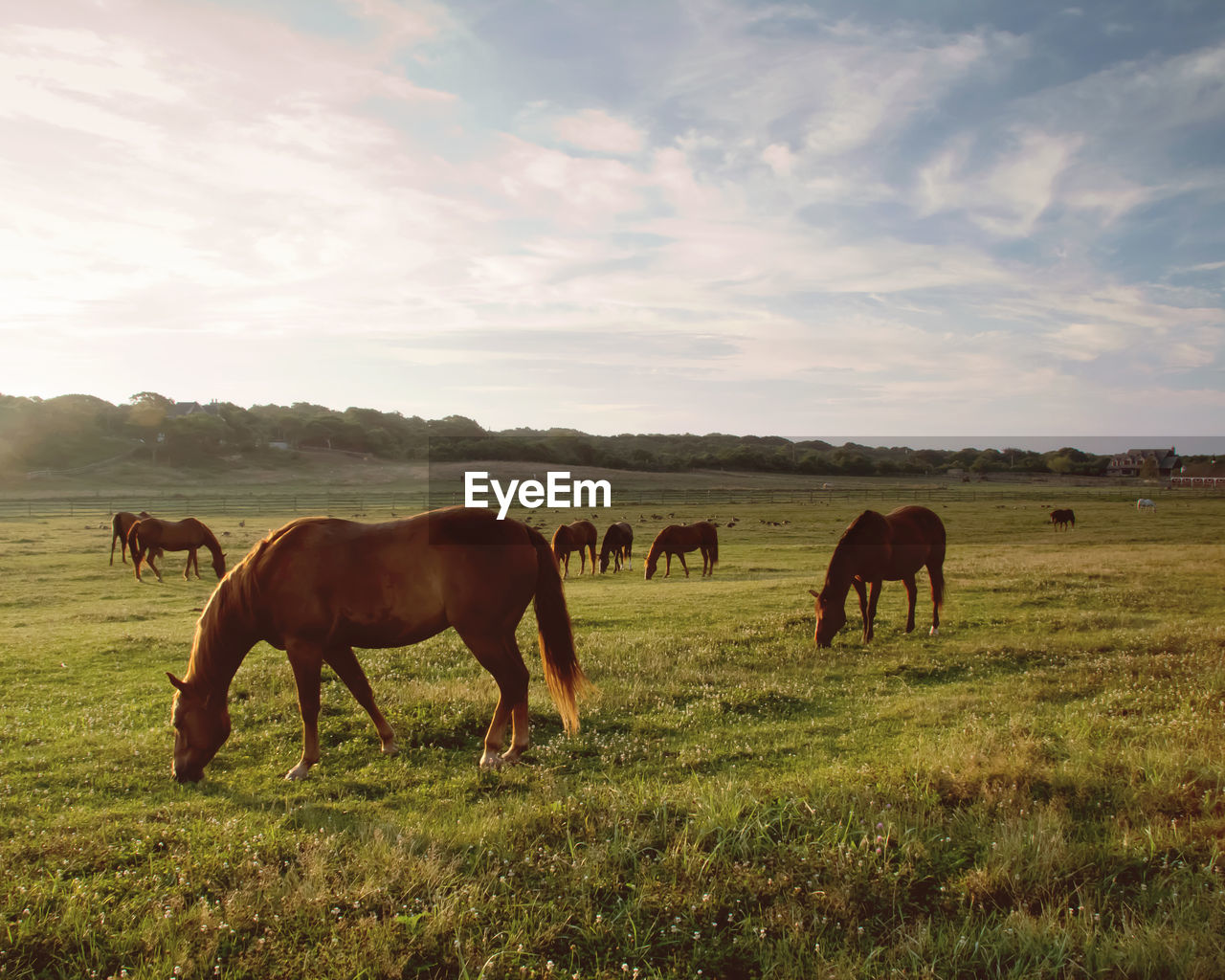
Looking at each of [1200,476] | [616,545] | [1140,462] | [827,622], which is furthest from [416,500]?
[1140,462]

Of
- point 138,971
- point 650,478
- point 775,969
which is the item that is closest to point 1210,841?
point 775,969

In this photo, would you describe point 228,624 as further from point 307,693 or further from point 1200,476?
point 1200,476

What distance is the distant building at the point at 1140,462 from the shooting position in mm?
111125

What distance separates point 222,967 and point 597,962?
1.86m

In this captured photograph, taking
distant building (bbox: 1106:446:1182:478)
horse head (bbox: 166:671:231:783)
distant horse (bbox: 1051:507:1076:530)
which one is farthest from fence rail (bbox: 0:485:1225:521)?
horse head (bbox: 166:671:231:783)

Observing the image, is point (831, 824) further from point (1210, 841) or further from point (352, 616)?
point (352, 616)

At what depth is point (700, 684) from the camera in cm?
978

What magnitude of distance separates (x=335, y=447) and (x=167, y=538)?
104274 mm

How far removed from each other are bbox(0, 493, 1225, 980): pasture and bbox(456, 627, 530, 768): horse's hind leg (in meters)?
0.25

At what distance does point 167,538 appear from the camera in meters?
24.7

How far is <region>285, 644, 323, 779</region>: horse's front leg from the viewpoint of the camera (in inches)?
256

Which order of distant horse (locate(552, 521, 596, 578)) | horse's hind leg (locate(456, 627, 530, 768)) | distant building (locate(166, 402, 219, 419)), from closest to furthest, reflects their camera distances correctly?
horse's hind leg (locate(456, 627, 530, 768)), distant horse (locate(552, 521, 596, 578)), distant building (locate(166, 402, 219, 419))

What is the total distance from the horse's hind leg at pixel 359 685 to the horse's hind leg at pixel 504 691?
1029 mm

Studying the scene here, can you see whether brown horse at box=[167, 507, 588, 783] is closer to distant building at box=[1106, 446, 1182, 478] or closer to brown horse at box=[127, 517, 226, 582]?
brown horse at box=[127, 517, 226, 582]
